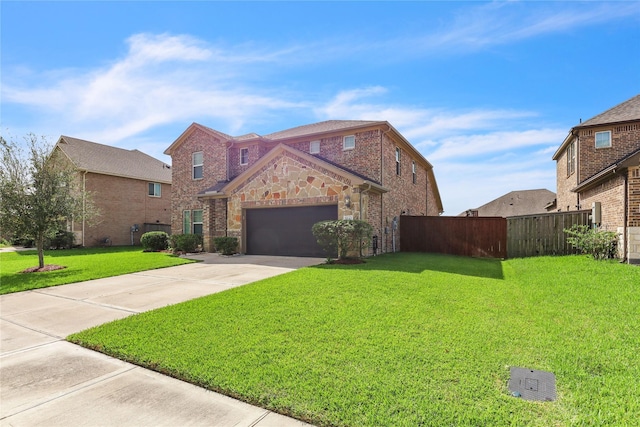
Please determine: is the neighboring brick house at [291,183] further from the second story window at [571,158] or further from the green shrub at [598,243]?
the second story window at [571,158]

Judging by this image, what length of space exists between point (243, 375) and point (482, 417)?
2.25 m

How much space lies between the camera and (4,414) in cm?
282

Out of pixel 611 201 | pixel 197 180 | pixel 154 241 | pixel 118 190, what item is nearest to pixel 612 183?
pixel 611 201

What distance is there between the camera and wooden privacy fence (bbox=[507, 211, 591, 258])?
12.3m

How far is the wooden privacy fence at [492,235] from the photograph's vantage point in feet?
40.8

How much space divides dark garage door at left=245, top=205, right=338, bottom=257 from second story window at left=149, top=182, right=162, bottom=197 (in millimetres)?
14062

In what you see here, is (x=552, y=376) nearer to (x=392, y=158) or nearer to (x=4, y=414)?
(x=4, y=414)

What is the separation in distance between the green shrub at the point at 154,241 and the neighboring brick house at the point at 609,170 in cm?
2021

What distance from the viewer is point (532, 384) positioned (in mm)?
3051

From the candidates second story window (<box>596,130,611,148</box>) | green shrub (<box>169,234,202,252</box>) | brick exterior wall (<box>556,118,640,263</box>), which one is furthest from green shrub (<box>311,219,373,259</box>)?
second story window (<box>596,130,611,148</box>)

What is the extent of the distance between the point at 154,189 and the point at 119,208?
314 cm

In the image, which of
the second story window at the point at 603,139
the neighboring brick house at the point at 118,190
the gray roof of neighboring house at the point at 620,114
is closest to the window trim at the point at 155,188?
the neighboring brick house at the point at 118,190

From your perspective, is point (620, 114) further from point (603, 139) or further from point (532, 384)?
point (532, 384)

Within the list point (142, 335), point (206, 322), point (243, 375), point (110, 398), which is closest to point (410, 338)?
point (243, 375)
